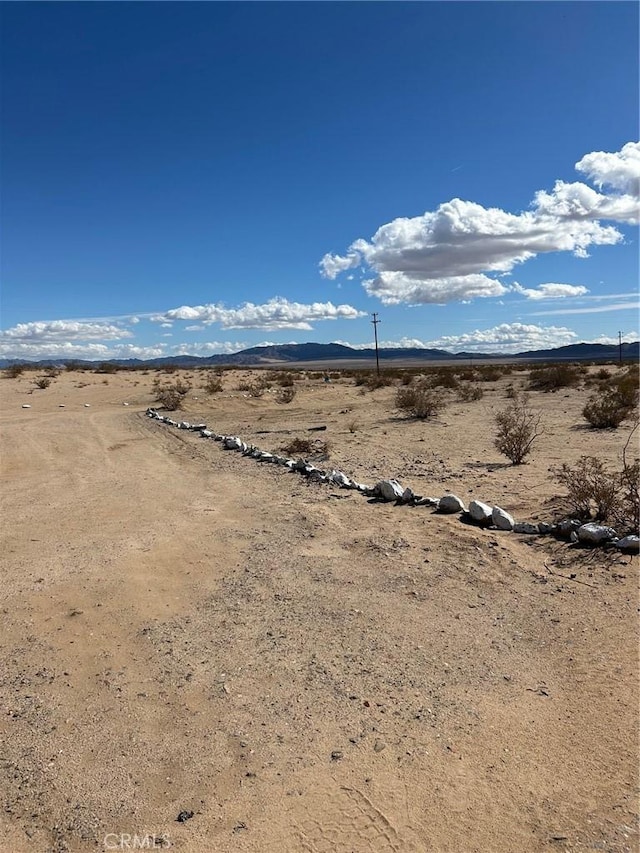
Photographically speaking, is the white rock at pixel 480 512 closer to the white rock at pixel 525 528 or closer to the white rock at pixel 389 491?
the white rock at pixel 525 528

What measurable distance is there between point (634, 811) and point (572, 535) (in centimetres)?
354

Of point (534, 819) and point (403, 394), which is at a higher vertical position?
point (403, 394)

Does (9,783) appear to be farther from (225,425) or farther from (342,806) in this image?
(225,425)

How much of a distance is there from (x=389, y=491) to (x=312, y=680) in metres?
4.19

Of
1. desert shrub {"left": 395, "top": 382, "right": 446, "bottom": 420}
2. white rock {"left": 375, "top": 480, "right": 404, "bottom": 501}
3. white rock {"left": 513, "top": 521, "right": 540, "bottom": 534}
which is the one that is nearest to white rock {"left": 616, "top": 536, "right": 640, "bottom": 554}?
white rock {"left": 513, "top": 521, "right": 540, "bottom": 534}

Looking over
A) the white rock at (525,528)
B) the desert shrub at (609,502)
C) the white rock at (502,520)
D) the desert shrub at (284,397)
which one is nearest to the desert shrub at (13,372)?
the desert shrub at (284,397)

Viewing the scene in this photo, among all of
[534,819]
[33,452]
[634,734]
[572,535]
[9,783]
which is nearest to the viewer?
[534,819]

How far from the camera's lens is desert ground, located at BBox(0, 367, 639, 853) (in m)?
2.83

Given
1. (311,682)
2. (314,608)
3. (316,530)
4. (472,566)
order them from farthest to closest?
(316,530) → (472,566) → (314,608) → (311,682)

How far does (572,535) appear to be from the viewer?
6117 mm

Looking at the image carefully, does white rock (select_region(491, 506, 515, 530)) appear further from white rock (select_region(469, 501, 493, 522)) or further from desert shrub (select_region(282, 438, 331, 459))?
desert shrub (select_region(282, 438, 331, 459))

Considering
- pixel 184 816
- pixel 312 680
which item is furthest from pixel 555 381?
pixel 184 816

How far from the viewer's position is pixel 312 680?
3.93 meters

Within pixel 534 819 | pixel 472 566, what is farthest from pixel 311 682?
pixel 472 566
